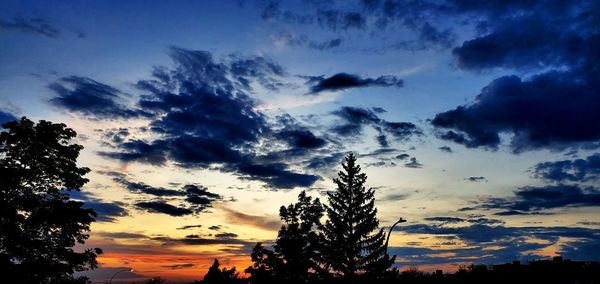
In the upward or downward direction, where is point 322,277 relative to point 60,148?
downward

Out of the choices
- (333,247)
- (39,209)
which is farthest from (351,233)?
(39,209)

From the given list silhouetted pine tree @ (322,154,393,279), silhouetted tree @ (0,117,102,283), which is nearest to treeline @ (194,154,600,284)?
silhouetted pine tree @ (322,154,393,279)

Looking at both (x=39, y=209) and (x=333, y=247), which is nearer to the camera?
(x=39, y=209)

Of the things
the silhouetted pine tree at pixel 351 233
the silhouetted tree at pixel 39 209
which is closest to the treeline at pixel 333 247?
the silhouetted pine tree at pixel 351 233

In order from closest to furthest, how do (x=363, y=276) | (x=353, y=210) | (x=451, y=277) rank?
(x=451, y=277) < (x=363, y=276) < (x=353, y=210)

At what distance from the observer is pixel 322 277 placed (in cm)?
5019

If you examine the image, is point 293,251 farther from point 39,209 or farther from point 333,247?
point 39,209

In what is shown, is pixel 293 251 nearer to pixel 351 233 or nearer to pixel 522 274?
pixel 351 233

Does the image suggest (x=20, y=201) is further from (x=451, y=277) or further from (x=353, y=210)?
(x=353, y=210)

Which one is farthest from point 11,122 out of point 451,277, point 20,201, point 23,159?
point 451,277

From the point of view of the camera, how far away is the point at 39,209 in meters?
25.2

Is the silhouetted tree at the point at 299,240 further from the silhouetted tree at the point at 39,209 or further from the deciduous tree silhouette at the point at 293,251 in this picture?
the silhouetted tree at the point at 39,209

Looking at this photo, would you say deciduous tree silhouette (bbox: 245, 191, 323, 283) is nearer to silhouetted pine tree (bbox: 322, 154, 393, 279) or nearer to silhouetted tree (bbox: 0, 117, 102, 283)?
silhouetted pine tree (bbox: 322, 154, 393, 279)

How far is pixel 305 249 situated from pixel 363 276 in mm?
9655
